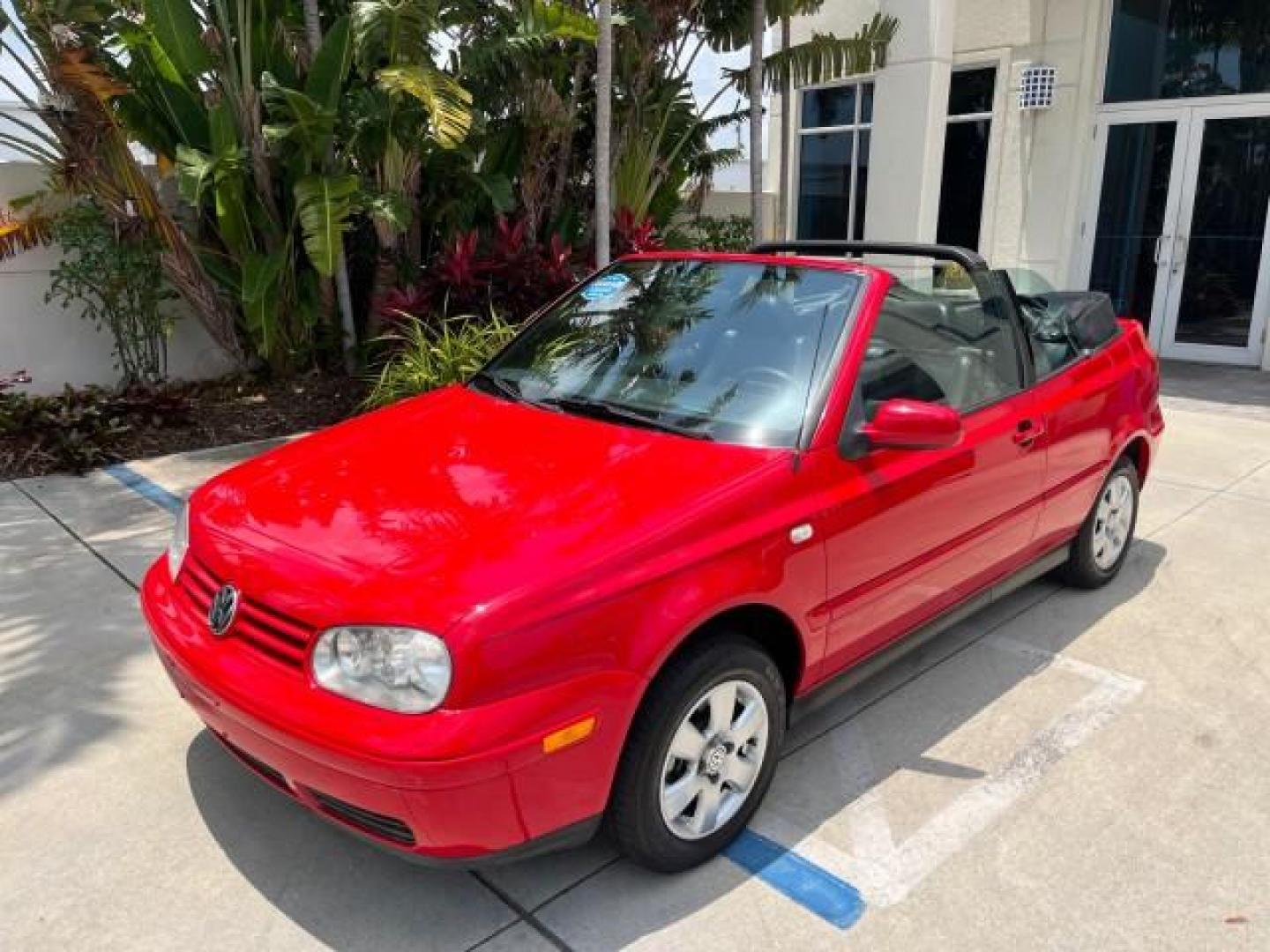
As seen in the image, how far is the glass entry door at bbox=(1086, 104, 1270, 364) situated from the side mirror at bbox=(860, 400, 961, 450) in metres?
9.26

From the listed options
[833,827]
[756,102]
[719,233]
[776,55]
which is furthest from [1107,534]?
[719,233]

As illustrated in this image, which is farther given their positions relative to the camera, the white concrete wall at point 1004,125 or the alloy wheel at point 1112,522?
the white concrete wall at point 1004,125

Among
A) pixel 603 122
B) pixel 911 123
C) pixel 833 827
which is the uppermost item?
pixel 911 123

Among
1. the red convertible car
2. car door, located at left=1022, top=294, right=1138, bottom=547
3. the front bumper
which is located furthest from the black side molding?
the front bumper

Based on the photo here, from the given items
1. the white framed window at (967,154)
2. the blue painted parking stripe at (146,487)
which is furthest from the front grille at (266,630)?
the white framed window at (967,154)

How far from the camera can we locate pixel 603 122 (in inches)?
310

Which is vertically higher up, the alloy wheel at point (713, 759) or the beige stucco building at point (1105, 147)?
the beige stucco building at point (1105, 147)

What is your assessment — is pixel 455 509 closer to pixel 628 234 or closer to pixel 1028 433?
pixel 1028 433

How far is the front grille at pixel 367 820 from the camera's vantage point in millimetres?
2334

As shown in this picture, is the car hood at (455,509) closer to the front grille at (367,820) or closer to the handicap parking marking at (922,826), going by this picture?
the front grille at (367,820)

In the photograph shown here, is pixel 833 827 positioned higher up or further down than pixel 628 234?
further down

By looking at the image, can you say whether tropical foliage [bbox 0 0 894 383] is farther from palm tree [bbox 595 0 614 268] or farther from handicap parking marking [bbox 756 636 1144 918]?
handicap parking marking [bbox 756 636 1144 918]

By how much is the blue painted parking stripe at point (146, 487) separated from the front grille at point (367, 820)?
3.71 meters

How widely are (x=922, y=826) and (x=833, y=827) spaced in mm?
267
